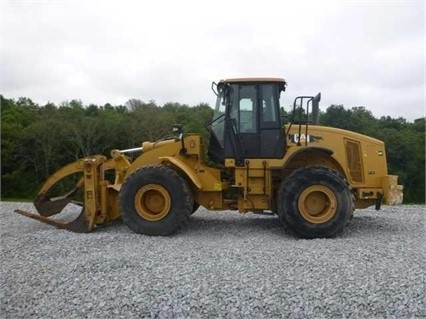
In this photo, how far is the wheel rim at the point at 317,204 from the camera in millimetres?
7578

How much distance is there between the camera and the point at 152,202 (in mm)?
7945

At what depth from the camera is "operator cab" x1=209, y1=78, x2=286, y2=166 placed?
8.02 meters

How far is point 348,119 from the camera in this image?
20719mm

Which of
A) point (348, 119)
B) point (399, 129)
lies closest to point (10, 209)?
point (348, 119)

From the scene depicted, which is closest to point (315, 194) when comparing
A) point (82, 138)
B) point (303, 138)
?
point (303, 138)

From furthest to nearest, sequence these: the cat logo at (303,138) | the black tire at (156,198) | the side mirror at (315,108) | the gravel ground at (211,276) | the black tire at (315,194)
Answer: the cat logo at (303,138), the side mirror at (315,108), the black tire at (156,198), the black tire at (315,194), the gravel ground at (211,276)

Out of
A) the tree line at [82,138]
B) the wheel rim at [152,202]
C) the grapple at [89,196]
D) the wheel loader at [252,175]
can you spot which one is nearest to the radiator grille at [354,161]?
the wheel loader at [252,175]

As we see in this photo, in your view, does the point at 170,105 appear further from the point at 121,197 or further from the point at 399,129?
the point at 121,197

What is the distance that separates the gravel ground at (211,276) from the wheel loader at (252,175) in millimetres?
440

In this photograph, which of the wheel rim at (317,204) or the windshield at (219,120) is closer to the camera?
the wheel rim at (317,204)

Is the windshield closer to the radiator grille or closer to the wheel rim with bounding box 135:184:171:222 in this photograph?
the wheel rim with bounding box 135:184:171:222

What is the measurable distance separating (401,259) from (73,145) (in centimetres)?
2584

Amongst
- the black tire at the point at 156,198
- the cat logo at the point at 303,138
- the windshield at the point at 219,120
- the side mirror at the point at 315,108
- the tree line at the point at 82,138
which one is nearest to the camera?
the black tire at the point at 156,198

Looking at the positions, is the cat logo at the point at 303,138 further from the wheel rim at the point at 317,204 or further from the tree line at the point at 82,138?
the tree line at the point at 82,138
